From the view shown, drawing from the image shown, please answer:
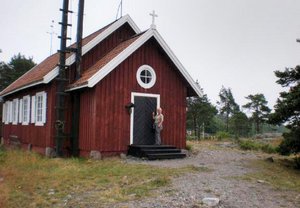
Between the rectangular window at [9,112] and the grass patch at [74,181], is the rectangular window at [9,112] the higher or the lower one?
the higher one

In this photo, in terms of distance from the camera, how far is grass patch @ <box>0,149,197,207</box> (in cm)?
912

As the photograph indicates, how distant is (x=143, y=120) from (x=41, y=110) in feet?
16.6

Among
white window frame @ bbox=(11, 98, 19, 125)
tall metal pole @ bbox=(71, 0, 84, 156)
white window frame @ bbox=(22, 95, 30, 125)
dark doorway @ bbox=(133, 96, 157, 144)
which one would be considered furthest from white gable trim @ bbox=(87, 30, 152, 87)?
white window frame @ bbox=(11, 98, 19, 125)

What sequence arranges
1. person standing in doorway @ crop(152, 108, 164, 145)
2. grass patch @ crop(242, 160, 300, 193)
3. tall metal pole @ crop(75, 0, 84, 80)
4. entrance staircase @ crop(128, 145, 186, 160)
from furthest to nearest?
tall metal pole @ crop(75, 0, 84, 80) < person standing in doorway @ crop(152, 108, 164, 145) < entrance staircase @ crop(128, 145, 186, 160) < grass patch @ crop(242, 160, 300, 193)

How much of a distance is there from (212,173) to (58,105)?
764 cm

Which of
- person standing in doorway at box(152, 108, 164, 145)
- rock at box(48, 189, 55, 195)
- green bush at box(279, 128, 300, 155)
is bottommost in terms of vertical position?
rock at box(48, 189, 55, 195)

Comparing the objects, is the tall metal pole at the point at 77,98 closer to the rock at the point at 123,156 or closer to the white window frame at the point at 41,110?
the white window frame at the point at 41,110

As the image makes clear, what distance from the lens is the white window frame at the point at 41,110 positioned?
17516mm

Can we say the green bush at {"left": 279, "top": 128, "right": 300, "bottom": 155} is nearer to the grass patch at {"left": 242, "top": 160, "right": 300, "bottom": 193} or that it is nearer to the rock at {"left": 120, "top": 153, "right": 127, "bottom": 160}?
the grass patch at {"left": 242, "top": 160, "right": 300, "bottom": 193}

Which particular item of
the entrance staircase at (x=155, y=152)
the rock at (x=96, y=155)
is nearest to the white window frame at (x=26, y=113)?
the rock at (x=96, y=155)

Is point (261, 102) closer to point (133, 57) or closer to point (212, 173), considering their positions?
point (133, 57)

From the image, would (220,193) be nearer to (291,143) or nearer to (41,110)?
(291,143)

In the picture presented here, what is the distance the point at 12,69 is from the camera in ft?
175

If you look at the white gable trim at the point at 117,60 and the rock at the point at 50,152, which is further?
the rock at the point at 50,152
